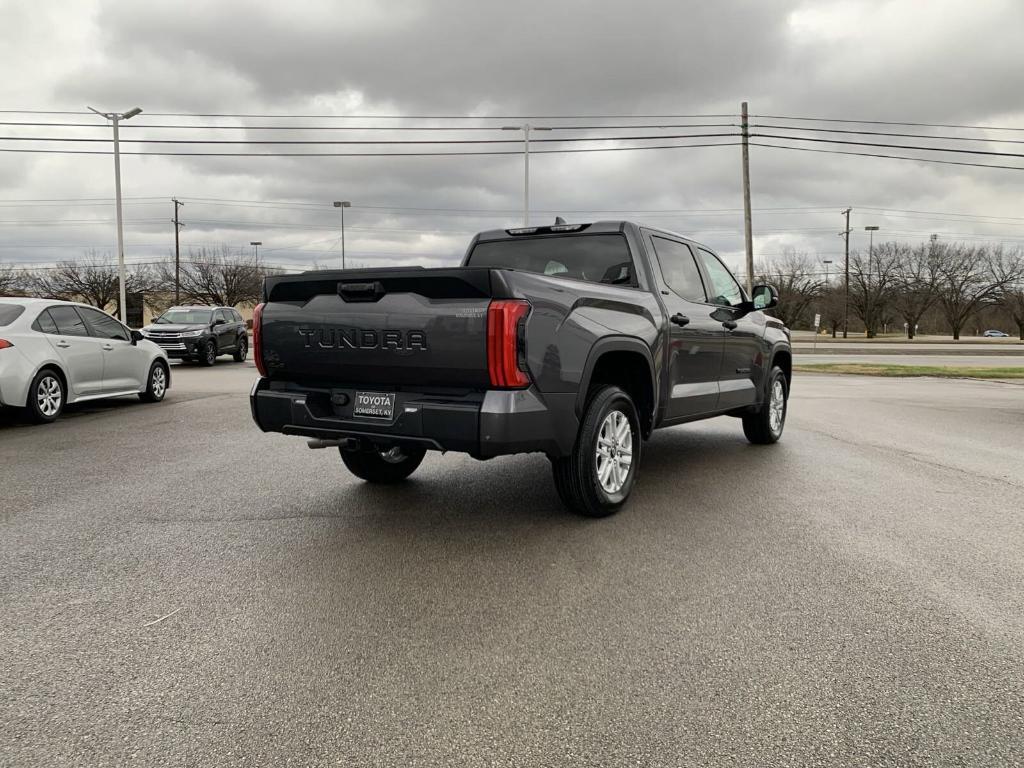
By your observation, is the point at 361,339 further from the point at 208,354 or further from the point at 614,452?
the point at 208,354

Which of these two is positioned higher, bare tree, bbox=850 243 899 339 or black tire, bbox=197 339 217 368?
bare tree, bbox=850 243 899 339

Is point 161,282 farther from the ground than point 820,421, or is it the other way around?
point 161,282

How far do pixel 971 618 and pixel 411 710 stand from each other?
2.52 meters

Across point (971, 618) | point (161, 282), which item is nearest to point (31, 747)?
point (971, 618)

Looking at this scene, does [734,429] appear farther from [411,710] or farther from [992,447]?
[411,710]

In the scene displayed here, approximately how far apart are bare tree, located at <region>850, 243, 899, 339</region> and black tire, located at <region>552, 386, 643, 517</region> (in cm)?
7640

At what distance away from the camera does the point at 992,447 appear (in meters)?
8.44

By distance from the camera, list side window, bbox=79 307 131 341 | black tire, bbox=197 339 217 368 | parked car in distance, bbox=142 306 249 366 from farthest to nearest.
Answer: black tire, bbox=197 339 217 368, parked car in distance, bbox=142 306 249 366, side window, bbox=79 307 131 341

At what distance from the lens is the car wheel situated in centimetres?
2214

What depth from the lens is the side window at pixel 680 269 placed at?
6.34 meters

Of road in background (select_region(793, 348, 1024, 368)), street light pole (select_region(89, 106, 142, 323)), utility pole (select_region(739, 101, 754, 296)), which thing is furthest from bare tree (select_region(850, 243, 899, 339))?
street light pole (select_region(89, 106, 142, 323))

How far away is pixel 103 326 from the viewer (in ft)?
36.9

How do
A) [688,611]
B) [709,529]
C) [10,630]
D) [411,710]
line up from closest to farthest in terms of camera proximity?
[411,710], [10,630], [688,611], [709,529]

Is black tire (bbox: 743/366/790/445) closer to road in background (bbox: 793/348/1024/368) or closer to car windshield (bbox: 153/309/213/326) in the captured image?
car windshield (bbox: 153/309/213/326)
